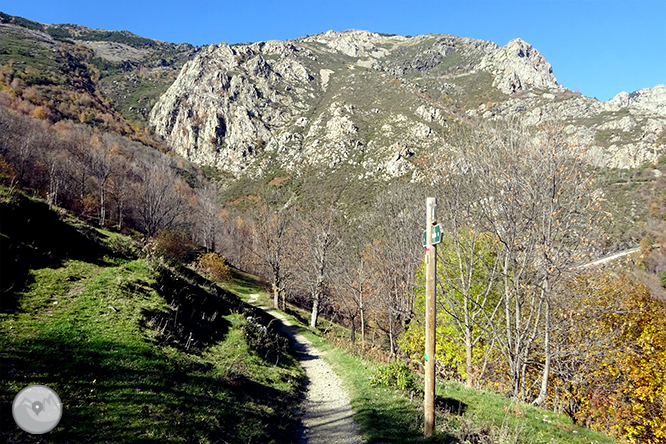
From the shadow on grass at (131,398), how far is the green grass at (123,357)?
0.07 feet

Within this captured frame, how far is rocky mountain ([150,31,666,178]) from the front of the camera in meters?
104

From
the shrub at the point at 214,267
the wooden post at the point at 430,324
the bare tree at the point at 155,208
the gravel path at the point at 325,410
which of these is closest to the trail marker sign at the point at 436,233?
the wooden post at the point at 430,324

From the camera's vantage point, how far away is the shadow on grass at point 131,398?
541 cm

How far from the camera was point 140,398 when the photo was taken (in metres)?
6.60

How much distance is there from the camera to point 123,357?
772 centimetres

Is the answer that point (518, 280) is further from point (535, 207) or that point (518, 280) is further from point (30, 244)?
point (30, 244)

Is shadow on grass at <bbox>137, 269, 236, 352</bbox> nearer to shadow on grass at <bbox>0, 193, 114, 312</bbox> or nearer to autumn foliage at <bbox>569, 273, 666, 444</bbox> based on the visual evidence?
shadow on grass at <bbox>0, 193, 114, 312</bbox>

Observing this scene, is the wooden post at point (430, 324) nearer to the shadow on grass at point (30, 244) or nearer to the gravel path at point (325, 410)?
the gravel path at point (325, 410)

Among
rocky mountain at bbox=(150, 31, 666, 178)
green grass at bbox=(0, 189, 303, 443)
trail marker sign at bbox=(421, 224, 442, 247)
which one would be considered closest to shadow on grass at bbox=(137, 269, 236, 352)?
green grass at bbox=(0, 189, 303, 443)

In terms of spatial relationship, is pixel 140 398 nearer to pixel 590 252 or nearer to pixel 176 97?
pixel 590 252

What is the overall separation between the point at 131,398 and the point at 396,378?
7.93 meters

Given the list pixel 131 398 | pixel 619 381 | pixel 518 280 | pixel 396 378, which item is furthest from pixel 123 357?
pixel 619 381

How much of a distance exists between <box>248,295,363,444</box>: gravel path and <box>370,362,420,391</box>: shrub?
4.57 ft

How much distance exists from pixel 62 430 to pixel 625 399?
893 inches
